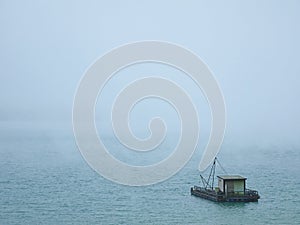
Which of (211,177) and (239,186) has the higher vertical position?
(211,177)

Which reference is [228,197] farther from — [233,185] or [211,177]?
[211,177]

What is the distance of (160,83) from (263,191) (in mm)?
2114

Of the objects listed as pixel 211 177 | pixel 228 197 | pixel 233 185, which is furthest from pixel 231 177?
pixel 211 177

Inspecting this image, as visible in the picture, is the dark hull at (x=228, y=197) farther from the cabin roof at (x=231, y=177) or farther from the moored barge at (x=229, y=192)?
the cabin roof at (x=231, y=177)

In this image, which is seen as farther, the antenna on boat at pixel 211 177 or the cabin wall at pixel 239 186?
the antenna on boat at pixel 211 177

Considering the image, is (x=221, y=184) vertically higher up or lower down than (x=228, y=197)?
higher up

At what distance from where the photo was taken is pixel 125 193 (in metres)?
6.42

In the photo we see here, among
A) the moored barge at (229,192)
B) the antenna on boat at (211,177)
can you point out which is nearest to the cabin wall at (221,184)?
the moored barge at (229,192)

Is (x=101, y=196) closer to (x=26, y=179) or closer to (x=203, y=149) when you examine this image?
(x=26, y=179)

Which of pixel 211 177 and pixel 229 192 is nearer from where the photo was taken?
pixel 229 192

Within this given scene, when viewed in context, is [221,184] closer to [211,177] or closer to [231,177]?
[231,177]

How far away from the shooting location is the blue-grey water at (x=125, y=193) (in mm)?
5797

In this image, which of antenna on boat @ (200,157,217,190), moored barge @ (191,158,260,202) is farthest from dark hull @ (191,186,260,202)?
antenna on boat @ (200,157,217,190)

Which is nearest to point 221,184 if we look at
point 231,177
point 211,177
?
point 231,177
